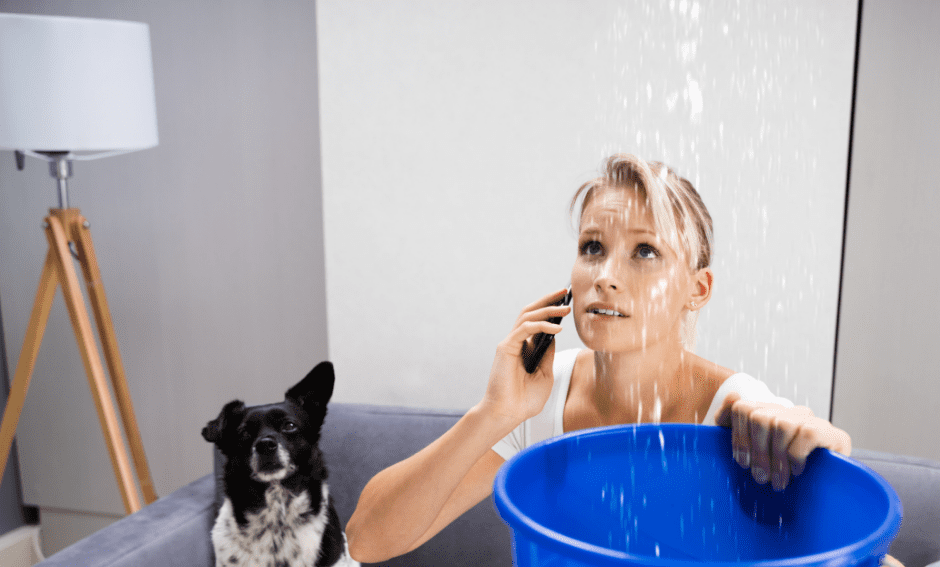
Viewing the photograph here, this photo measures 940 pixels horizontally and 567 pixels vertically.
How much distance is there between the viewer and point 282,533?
1.08 metres

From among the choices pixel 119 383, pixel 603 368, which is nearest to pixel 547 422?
pixel 603 368

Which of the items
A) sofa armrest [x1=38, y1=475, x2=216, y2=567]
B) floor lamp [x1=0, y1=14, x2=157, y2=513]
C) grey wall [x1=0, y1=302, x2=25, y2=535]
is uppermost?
floor lamp [x1=0, y1=14, x2=157, y2=513]

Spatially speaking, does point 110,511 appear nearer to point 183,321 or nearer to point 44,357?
point 44,357

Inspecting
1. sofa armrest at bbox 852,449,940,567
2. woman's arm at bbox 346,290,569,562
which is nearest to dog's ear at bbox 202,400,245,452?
woman's arm at bbox 346,290,569,562

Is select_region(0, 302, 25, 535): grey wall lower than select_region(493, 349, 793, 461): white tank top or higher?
lower

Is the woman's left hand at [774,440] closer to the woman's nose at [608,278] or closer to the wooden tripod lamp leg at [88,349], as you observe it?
the woman's nose at [608,278]

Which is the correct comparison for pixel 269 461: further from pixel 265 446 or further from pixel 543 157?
pixel 543 157

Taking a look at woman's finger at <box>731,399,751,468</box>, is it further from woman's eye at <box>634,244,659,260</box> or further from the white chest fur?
the white chest fur

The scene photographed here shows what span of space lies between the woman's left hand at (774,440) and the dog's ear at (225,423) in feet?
2.54

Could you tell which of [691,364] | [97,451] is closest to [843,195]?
[691,364]

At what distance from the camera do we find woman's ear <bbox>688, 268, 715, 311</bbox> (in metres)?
0.97

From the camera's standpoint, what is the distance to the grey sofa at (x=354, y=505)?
101 centimetres

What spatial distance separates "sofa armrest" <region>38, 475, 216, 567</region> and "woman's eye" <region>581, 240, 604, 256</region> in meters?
0.78

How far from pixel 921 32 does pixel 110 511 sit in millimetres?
2233
